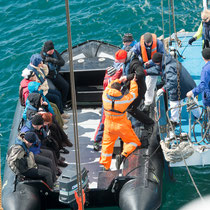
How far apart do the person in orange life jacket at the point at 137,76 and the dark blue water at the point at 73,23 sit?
212 inches

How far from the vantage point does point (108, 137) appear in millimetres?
9078

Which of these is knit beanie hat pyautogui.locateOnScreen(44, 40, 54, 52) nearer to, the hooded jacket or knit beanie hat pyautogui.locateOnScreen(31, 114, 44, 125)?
knit beanie hat pyautogui.locateOnScreen(31, 114, 44, 125)

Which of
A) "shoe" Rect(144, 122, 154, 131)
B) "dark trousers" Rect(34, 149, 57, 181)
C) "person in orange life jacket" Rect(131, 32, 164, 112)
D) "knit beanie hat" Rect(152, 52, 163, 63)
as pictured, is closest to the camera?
"dark trousers" Rect(34, 149, 57, 181)

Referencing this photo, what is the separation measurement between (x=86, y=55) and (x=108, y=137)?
12.7 ft

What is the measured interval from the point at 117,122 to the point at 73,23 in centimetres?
795

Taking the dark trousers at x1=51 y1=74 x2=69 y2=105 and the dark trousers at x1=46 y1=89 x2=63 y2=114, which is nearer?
the dark trousers at x1=46 y1=89 x2=63 y2=114

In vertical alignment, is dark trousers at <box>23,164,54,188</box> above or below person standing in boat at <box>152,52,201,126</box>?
below

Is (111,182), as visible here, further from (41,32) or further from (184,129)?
(41,32)

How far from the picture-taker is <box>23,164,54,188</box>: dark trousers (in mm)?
8516

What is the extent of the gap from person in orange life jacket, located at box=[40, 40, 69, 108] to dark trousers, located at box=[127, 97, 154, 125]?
6.29 feet

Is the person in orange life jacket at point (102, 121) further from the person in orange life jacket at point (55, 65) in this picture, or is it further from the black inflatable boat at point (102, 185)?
the person in orange life jacket at point (55, 65)

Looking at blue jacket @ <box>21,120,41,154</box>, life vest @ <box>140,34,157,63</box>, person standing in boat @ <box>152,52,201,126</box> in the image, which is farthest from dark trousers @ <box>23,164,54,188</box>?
life vest @ <box>140,34,157,63</box>

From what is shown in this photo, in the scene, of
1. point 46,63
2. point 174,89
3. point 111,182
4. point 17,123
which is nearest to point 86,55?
point 46,63

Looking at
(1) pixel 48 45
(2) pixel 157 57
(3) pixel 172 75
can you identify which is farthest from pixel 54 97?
(3) pixel 172 75
